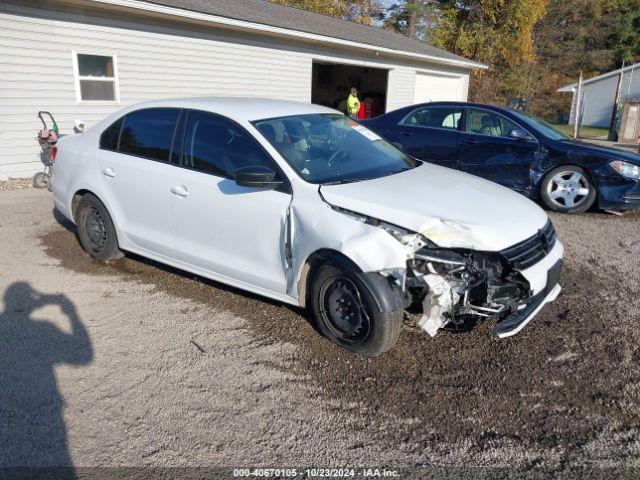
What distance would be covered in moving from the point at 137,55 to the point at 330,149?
8.05 metres

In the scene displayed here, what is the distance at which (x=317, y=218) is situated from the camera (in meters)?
3.63

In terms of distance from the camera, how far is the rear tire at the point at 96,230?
5.19m

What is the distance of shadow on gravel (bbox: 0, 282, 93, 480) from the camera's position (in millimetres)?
2711

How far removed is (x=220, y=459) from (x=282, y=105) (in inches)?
123

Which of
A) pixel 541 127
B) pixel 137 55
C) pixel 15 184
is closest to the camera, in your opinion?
pixel 541 127

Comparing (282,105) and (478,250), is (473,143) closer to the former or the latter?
(282,105)

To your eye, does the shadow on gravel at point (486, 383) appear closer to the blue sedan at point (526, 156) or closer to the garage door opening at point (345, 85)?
the blue sedan at point (526, 156)

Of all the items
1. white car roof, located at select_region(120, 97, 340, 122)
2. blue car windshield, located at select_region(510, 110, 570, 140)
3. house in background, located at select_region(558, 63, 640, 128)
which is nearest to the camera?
white car roof, located at select_region(120, 97, 340, 122)

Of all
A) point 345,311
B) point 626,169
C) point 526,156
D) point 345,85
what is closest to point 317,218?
point 345,311

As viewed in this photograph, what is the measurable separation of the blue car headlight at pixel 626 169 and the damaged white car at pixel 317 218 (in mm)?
3786

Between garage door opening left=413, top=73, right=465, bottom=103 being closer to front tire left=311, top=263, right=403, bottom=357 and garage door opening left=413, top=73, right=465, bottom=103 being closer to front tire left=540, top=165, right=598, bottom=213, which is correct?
front tire left=540, top=165, right=598, bottom=213

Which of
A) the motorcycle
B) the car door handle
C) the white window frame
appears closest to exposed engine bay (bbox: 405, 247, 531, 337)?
the car door handle

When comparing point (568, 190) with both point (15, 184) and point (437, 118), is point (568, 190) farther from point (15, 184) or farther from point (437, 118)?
point (15, 184)

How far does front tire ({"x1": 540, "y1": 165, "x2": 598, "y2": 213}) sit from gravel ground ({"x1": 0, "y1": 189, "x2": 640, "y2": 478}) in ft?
9.70
